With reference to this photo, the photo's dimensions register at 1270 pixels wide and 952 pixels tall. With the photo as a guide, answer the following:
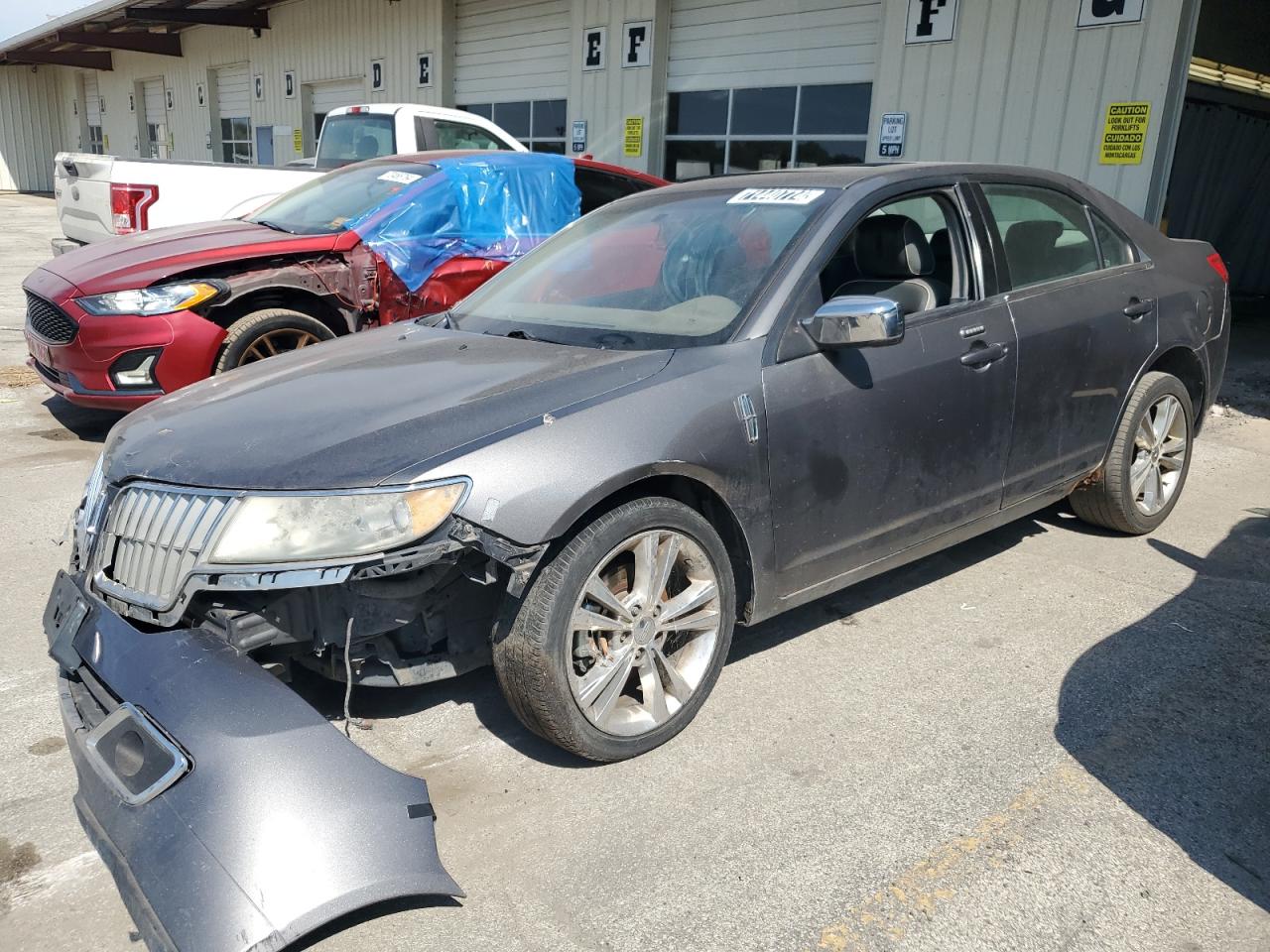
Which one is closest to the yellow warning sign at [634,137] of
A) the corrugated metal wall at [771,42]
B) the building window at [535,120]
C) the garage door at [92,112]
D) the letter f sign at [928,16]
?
the corrugated metal wall at [771,42]

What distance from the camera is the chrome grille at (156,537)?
97.7 inches

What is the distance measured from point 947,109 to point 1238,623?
6471mm

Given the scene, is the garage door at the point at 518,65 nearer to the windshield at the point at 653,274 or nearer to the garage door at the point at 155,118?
the windshield at the point at 653,274

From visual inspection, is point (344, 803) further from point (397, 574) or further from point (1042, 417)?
point (1042, 417)

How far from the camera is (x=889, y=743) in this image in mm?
3064

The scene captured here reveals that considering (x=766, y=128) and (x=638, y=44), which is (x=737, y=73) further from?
(x=638, y=44)

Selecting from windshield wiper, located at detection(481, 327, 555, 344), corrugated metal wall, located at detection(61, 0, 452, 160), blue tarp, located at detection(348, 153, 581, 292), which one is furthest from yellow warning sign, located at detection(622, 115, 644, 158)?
windshield wiper, located at detection(481, 327, 555, 344)

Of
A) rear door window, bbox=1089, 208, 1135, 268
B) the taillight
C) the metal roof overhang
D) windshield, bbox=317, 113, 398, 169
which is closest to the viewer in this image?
rear door window, bbox=1089, 208, 1135, 268

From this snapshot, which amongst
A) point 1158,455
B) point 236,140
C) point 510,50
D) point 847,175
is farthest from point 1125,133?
point 236,140

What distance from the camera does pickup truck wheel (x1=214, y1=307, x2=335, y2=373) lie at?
5.59 metres

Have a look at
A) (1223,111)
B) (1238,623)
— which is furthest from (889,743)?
(1223,111)

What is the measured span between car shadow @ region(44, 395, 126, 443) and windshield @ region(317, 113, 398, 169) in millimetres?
3956

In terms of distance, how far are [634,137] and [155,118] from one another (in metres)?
21.4

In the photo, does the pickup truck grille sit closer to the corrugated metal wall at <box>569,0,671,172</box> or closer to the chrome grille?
the chrome grille
